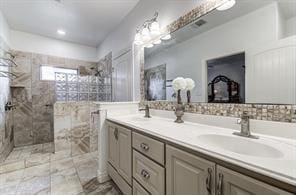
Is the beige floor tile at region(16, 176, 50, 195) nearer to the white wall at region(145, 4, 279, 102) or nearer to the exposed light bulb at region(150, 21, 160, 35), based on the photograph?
the white wall at region(145, 4, 279, 102)

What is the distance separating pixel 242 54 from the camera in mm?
1133

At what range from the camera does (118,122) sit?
63.8 inches

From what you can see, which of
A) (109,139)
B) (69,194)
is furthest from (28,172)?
(109,139)

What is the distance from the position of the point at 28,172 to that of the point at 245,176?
8.68 ft

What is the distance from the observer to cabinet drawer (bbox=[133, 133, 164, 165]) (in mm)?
1009

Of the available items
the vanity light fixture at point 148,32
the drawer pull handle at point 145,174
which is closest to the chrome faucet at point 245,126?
the drawer pull handle at point 145,174

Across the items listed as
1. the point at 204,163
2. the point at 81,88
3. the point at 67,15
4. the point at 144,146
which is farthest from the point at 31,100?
the point at 204,163

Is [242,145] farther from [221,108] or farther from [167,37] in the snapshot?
[167,37]

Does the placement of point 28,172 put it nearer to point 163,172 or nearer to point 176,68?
point 163,172

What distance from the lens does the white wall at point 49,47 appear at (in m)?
3.37

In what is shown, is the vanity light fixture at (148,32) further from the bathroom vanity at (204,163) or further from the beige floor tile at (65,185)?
the beige floor tile at (65,185)

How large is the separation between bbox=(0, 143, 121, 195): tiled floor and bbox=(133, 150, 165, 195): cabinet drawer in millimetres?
659

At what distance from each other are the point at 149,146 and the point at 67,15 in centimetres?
276

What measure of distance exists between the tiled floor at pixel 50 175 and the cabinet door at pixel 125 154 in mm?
384
